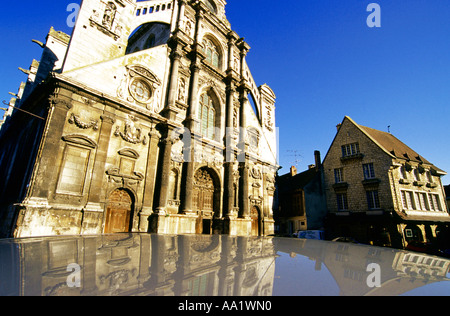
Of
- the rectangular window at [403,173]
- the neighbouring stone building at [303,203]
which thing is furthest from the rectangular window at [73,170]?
the rectangular window at [403,173]

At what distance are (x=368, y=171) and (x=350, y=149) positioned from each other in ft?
9.62

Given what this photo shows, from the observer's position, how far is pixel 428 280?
2.24 metres

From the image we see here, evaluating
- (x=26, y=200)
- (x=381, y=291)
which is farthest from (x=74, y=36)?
(x=381, y=291)

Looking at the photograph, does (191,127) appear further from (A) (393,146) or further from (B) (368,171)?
(A) (393,146)

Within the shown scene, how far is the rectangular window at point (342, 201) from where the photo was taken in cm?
2031

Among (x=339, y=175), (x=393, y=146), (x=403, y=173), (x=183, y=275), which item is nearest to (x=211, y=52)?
(x=339, y=175)

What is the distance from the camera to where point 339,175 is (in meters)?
21.5

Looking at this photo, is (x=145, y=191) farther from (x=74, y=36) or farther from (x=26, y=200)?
(x=74, y=36)

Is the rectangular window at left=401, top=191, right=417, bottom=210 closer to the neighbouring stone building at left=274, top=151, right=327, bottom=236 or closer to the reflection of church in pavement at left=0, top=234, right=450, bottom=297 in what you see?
the neighbouring stone building at left=274, top=151, right=327, bottom=236

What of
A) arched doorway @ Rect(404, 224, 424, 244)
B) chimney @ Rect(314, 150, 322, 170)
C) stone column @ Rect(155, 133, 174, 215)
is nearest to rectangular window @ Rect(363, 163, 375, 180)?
arched doorway @ Rect(404, 224, 424, 244)

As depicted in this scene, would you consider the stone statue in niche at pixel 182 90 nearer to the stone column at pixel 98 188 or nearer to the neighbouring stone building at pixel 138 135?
the neighbouring stone building at pixel 138 135

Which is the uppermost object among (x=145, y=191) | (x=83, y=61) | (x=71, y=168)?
(x=83, y=61)

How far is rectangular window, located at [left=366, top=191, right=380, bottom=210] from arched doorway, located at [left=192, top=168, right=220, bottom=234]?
1463cm
